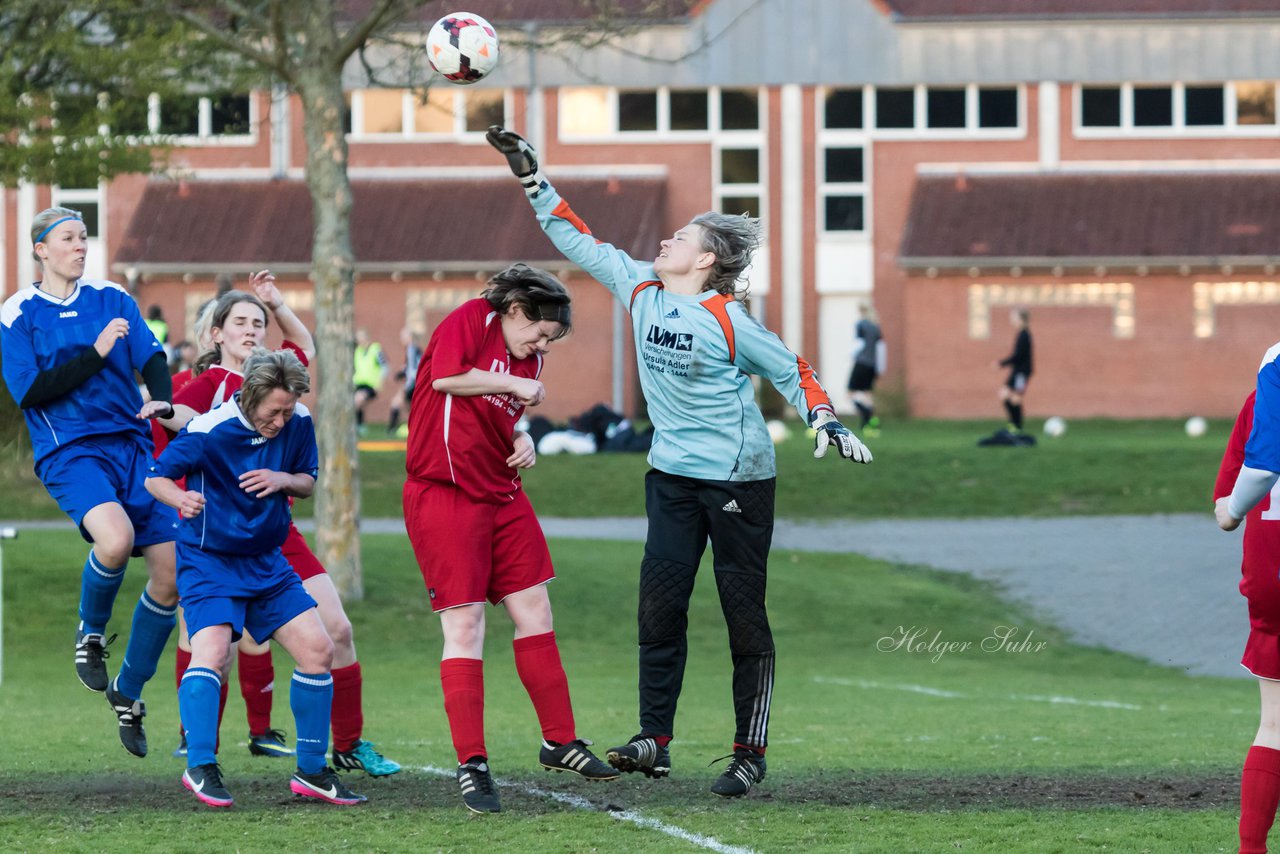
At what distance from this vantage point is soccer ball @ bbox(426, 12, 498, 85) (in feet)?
29.3

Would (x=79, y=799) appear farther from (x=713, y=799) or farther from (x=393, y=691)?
(x=393, y=691)

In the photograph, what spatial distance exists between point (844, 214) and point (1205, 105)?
29.4 feet

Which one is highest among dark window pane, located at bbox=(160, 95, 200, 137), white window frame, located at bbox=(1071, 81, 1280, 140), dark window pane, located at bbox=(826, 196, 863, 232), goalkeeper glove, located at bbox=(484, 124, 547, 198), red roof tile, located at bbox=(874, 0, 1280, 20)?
red roof tile, located at bbox=(874, 0, 1280, 20)

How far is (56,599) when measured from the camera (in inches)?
662

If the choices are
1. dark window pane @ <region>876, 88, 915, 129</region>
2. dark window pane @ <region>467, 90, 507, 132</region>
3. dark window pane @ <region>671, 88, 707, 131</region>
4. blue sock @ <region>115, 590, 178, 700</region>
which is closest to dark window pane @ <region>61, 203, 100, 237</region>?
dark window pane @ <region>467, 90, 507, 132</region>

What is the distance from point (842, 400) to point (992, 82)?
835 cm

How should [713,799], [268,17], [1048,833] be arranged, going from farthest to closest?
[268,17] → [713,799] → [1048,833]

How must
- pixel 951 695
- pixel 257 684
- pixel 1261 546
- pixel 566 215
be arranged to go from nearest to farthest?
1. pixel 1261 546
2. pixel 566 215
3. pixel 257 684
4. pixel 951 695

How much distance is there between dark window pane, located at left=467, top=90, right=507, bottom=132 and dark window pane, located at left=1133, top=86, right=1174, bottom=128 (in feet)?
49.6

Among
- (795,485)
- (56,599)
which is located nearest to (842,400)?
(795,485)

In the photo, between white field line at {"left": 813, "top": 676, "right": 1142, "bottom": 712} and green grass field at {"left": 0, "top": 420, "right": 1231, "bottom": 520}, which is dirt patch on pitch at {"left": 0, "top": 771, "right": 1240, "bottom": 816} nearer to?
white field line at {"left": 813, "top": 676, "right": 1142, "bottom": 712}

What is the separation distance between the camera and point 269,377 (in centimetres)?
734

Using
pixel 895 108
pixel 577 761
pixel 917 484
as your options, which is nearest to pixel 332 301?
pixel 577 761

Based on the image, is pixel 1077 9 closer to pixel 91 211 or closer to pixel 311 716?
pixel 91 211
